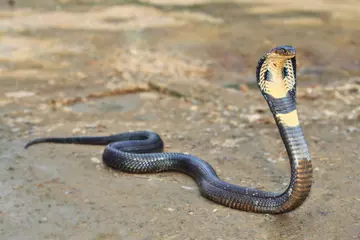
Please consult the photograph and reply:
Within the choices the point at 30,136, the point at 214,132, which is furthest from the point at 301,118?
the point at 30,136

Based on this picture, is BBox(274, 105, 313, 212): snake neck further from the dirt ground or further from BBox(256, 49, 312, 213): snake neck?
the dirt ground

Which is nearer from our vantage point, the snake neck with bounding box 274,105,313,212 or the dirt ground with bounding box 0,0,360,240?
the snake neck with bounding box 274,105,313,212

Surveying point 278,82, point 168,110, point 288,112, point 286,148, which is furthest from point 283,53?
point 168,110

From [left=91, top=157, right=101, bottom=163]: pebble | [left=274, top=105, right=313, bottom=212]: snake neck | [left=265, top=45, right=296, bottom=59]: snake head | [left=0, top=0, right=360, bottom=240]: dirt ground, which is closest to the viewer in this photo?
[left=265, top=45, right=296, bottom=59]: snake head

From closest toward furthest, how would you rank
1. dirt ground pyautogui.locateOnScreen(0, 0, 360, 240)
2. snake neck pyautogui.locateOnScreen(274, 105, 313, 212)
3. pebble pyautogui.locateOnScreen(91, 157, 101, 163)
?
snake neck pyautogui.locateOnScreen(274, 105, 313, 212)
dirt ground pyautogui.locateOnScreen(0, 0, 360, 240)
pebble pyautogui.locateOnScreen(91, 157, 101, 163)

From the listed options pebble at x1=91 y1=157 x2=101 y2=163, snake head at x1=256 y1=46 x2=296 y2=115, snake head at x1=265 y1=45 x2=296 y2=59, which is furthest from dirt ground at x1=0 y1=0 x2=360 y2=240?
snake head at x1=265 y1=45 x2=296 y2=59

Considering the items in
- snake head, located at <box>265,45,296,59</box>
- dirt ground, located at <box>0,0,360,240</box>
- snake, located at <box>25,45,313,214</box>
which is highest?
snake head, located at <box>265,45,296,59</box>

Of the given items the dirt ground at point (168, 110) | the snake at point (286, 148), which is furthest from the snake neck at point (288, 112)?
the dirt ground at point (168, 110)
